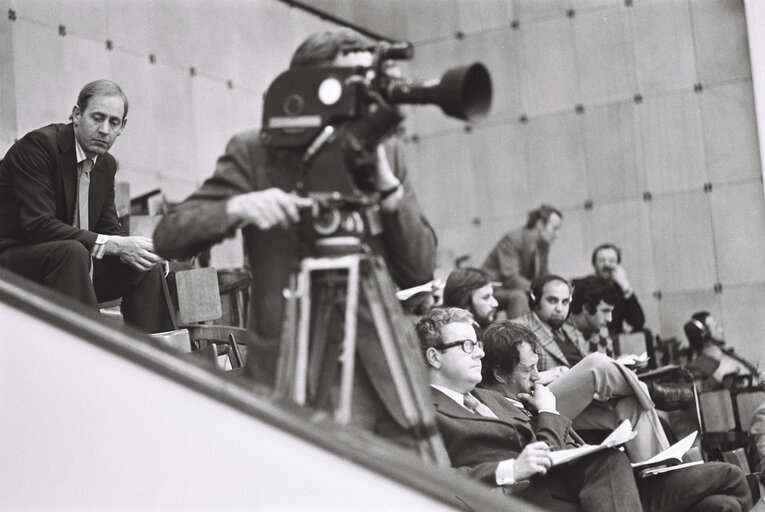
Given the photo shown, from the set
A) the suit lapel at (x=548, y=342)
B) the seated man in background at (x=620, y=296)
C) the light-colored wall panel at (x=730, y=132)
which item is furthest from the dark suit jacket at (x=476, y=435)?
the light-colored wall panel at (x=730, y=132)

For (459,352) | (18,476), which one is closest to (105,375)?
(18,476)

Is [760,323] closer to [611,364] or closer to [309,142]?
[611,364]

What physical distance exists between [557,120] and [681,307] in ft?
5.64

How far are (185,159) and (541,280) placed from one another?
3192mm

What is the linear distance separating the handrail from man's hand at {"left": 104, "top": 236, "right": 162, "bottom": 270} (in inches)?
42.7

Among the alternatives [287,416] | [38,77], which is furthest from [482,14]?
[287,416]

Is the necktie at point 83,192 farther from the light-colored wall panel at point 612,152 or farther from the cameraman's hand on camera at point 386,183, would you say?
the light-colored wall panel at point 612,152

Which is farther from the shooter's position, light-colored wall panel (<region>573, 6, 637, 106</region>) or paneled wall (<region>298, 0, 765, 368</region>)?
light-colored wall panel (<region>573, 6, 637, 106</region>)

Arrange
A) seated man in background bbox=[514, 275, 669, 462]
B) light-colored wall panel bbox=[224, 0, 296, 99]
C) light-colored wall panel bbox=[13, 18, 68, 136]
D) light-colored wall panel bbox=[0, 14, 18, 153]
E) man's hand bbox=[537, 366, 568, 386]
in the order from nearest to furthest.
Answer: seated man in background bbox=[514, 275, 669, 462], man's hand bbox=[537, 366, 568, 386], light-colored wall panel bbox=[0, 14, 18, 153], light-colored wall panel bbox=[13, 18, 68, 136], light-colored wall panel bbox=[224, 0, 296, 99]

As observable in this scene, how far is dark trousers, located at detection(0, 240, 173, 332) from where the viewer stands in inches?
126

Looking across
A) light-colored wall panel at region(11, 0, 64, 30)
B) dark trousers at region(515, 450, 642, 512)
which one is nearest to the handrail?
dark trousers at region(515, 450, 642, 512)

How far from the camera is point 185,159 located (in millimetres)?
7414

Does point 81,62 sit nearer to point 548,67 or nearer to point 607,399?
point 548,67

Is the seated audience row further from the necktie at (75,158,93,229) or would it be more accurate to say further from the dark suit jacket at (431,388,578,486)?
the necktie at (75,158,93,229)
